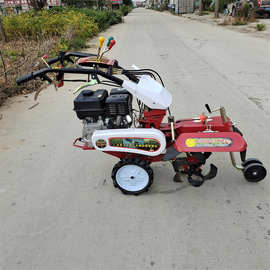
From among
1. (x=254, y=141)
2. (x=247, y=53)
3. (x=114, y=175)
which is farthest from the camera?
(x=247, y=53)

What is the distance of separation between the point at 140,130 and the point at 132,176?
0.48 meters

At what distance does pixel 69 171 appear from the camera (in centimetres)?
284

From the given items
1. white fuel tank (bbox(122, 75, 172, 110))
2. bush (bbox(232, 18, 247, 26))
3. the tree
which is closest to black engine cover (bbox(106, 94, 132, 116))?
white fuel tank (bbox(122, 75, 172, 110))

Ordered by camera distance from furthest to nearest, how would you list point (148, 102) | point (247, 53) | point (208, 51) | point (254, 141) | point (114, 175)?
point (208, 51) < point (247, 53) < point (254, 141) < point (114, 175) < point (148, 102)

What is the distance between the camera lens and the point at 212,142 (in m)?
2.09

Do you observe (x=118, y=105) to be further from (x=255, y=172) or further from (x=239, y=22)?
(x=239, y=22)

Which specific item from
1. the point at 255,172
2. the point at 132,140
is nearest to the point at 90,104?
the point at 132,140

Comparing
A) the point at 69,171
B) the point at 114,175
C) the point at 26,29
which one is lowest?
the point at 69,171

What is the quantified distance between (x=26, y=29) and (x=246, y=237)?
11096 millimetres

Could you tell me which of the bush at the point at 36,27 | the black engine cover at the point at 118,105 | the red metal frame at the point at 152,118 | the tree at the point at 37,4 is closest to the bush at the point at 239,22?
the bush at the point at 36,27

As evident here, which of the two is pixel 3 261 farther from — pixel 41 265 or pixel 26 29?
pixel 26 29

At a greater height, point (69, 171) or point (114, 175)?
point (114, 175)

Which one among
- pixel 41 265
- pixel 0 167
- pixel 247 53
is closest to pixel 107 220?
pixel 41 265

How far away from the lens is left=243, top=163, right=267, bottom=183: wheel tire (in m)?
2.36
